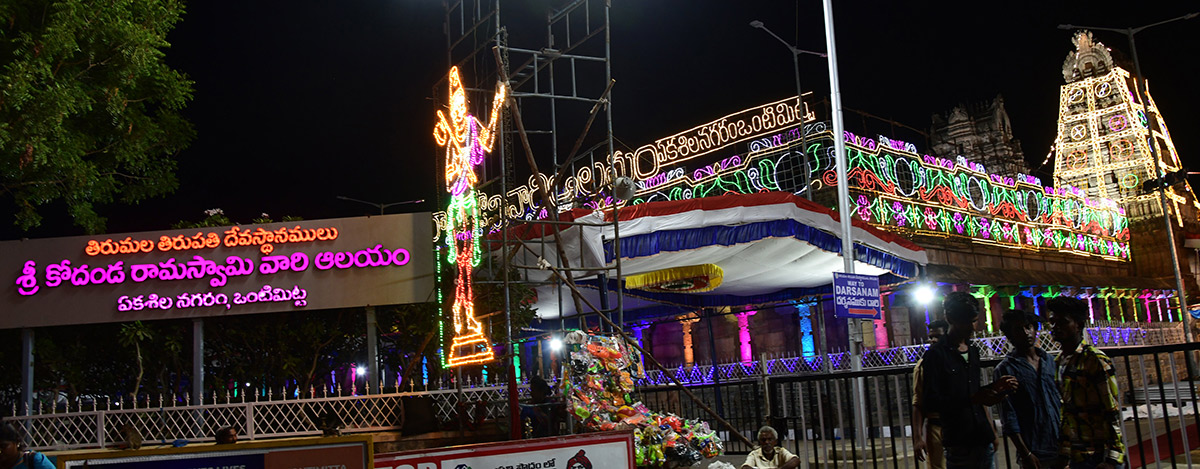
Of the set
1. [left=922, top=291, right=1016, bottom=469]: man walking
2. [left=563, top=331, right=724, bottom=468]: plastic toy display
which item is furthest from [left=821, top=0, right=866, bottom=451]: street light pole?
[left=922, top=291, right=1016, bottom=469]: man walking

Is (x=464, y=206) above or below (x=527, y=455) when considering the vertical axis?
above

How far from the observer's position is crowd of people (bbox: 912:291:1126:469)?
546 cm

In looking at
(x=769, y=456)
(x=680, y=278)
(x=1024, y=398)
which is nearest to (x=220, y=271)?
(x=680, y=278)

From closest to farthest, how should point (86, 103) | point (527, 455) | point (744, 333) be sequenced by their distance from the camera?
point (527, 455)
point (86, 103)
point (744, 333)

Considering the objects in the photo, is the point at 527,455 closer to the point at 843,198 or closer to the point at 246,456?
the point at 246,456

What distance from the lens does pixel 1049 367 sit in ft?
20.4

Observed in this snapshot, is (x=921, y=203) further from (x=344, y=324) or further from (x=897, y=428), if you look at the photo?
(x=344, y=324)

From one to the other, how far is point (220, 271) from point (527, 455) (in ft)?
37.5

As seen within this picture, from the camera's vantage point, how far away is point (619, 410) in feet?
35.1

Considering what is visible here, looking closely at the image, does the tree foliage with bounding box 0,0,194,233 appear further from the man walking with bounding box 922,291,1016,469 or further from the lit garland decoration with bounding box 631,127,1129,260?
the lit garland decoration with bounding box 631,127,1129,260

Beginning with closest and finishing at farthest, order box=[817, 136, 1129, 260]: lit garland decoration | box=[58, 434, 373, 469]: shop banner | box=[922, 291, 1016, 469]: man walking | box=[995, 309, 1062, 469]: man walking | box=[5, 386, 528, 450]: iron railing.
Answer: box=[58, 434, 373, 469]: shop banner
box=[922, 291, 1016, 469]: man walking
box=[995, 309, 1062, 469]: man walking
box=[5, 386, 528, 450]: iron railing
box=[817, 136, 1129, 260]: lit garland decoration

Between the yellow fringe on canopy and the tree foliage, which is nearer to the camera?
the tree foliage

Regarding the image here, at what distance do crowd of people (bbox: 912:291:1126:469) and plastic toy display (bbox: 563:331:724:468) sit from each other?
4.38 m

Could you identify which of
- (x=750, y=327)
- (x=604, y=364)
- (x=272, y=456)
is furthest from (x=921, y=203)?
(x=272, y=456)
